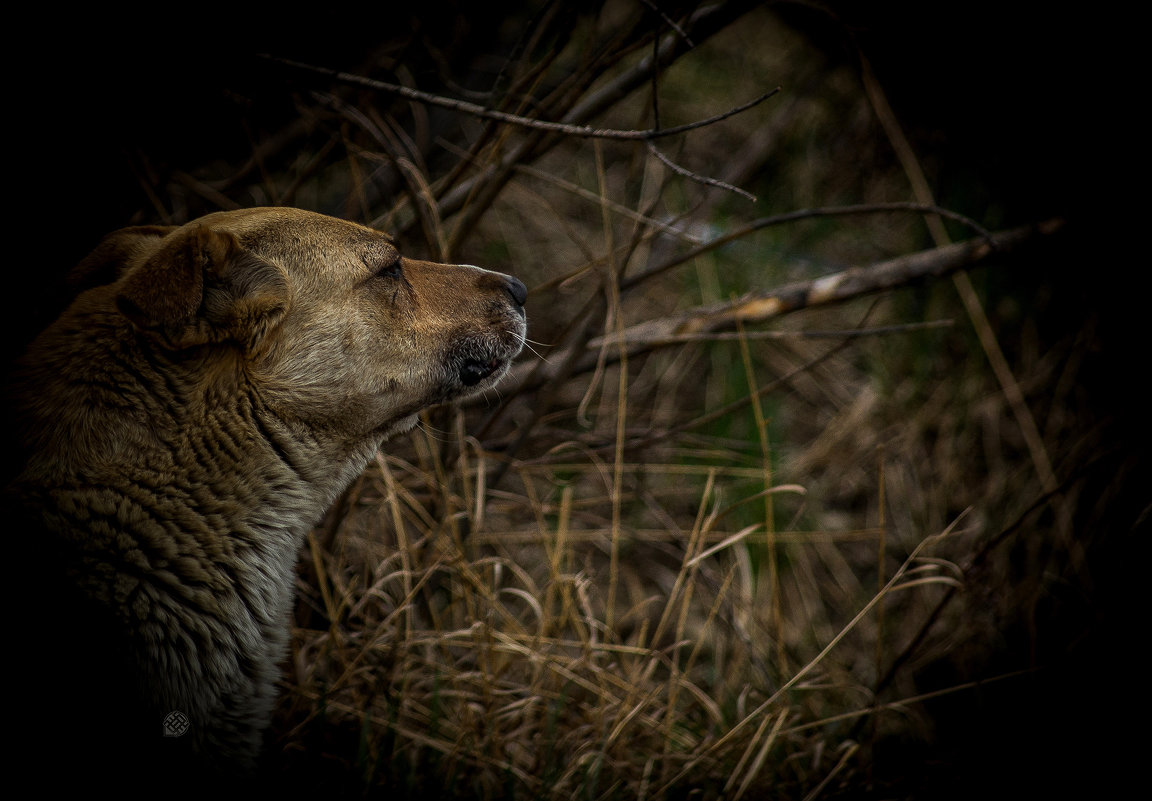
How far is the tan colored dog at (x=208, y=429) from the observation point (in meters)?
1.81

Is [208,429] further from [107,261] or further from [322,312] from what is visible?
[107,261]

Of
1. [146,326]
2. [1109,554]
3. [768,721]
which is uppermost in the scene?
[146,326]

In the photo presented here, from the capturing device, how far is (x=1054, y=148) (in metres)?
4.62

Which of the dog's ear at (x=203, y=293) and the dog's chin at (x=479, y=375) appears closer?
the dog's ear at (x=203, y=293)

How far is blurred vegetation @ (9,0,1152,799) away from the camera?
2682 mm

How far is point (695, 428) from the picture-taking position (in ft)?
13.1

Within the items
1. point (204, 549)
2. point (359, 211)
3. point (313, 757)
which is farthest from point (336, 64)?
point (313, 757)

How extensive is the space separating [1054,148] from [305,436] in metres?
4.95

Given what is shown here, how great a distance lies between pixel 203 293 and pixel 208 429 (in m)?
0.39

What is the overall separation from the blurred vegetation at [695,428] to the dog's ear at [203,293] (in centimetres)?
96

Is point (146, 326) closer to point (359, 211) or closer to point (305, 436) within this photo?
point (305, 436)
